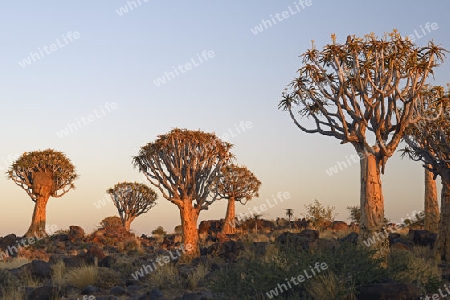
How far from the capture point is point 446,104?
49.2 ft

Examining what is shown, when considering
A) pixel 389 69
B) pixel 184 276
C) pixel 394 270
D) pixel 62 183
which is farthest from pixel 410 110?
pixel 62 183

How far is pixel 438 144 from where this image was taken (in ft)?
50.0

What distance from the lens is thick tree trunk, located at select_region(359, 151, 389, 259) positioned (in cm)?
1287

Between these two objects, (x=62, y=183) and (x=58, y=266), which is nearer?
(x=58, y=266)

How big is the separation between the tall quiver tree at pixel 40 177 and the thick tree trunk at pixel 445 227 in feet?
81.0

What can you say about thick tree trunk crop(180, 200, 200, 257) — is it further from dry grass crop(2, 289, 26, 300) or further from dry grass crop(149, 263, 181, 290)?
dry grass crop(2, 289, 26, 300)

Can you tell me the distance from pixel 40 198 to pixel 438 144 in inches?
989

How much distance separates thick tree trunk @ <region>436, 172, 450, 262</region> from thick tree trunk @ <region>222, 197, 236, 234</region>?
1864 cm

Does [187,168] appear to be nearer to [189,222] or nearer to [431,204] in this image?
[189,222]

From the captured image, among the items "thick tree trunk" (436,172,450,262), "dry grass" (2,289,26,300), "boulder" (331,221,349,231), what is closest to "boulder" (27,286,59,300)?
"dry grass" (2,289,26,300)

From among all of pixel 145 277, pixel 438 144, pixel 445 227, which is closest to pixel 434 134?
pixel 438 144

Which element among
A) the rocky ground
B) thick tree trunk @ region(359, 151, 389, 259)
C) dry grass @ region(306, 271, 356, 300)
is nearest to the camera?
dry grass @ region(306, 271, 356, 300)

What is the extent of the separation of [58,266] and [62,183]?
19977mm

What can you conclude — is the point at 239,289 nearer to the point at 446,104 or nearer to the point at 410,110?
the point at 410,110
